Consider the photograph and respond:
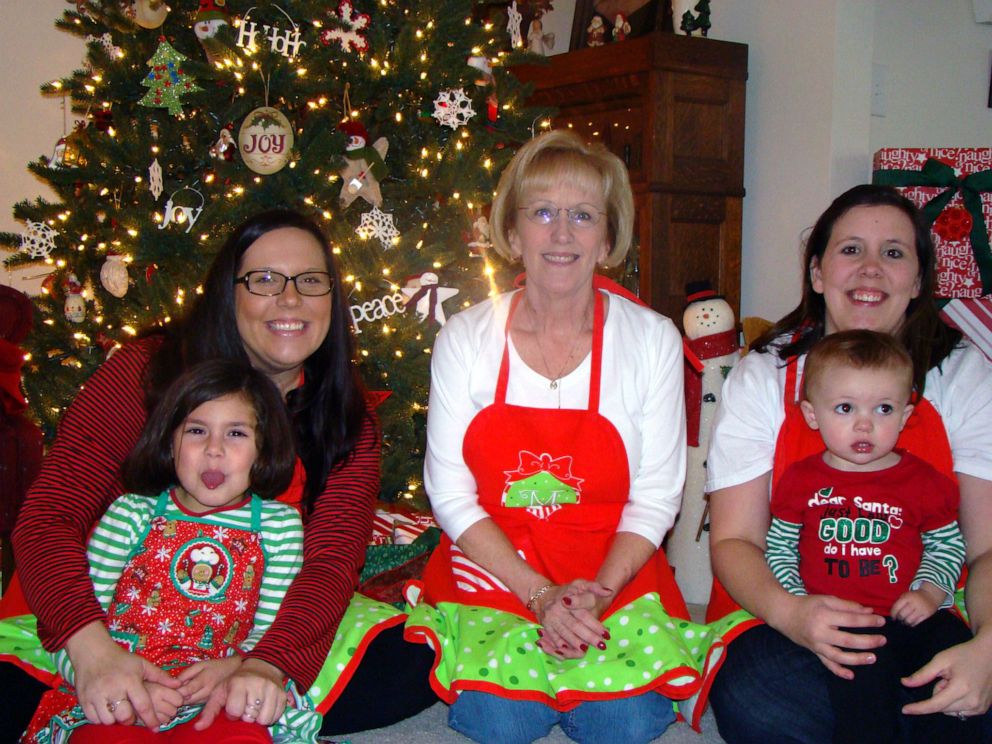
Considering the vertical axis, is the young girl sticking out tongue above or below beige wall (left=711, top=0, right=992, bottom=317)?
below

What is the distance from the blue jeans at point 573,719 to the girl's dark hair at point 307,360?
51 centimetres

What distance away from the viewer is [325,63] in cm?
273

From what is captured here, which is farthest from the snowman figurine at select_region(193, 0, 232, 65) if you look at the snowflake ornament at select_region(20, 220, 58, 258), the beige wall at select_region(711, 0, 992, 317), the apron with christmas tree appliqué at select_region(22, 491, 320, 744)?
the beige wall at select_region(711, 0, 992, 317)

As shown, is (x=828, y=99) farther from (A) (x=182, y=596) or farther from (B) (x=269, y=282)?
(A) (x=182, y=596)

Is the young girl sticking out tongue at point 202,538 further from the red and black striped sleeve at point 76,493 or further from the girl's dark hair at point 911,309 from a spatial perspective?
the girl's dark hair at point 911,309

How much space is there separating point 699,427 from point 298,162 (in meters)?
1.42

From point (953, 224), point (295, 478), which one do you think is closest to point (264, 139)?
point (295, 478)

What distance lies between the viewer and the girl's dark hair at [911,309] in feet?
6.15

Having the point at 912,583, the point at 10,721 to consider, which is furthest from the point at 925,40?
the point at 10,721

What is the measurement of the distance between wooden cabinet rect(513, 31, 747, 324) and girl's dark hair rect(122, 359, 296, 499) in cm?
264

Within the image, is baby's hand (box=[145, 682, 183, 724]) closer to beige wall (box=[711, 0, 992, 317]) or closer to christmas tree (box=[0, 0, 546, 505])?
christmas tree (box=[0, 0, 546, 505])

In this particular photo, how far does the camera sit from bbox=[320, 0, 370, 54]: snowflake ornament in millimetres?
2742

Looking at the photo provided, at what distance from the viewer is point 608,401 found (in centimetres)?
194

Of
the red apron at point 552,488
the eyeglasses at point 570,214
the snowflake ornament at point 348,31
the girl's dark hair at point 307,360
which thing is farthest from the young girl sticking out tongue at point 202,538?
the snowflake ornament at point 348,31
